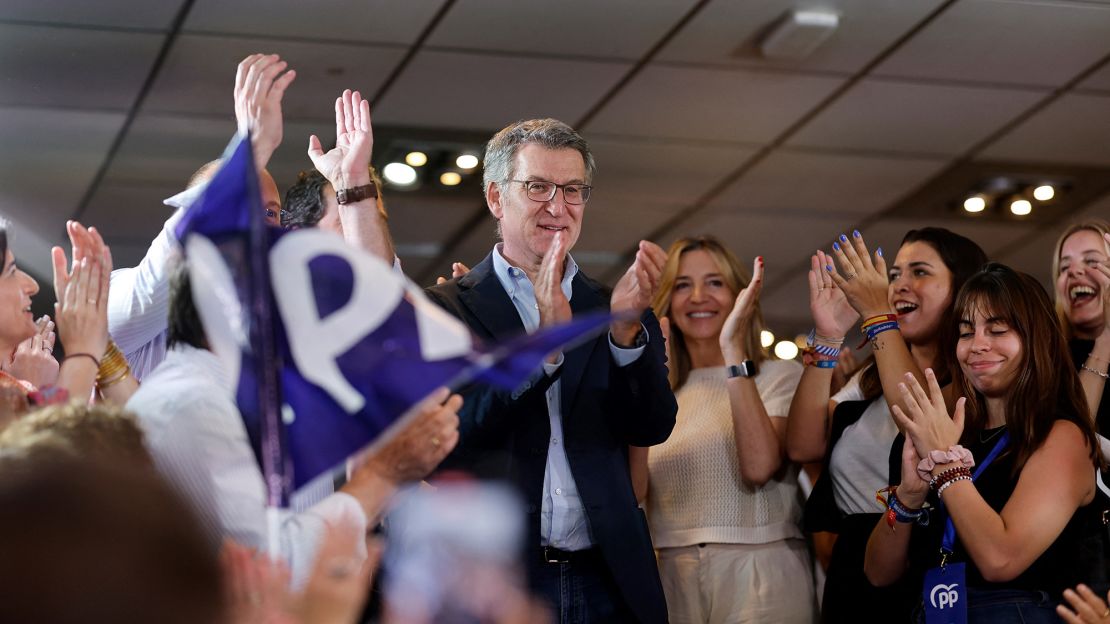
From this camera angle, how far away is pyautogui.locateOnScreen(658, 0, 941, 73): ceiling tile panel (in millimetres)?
4273

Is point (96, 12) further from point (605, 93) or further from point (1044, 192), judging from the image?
point (1044, 192)

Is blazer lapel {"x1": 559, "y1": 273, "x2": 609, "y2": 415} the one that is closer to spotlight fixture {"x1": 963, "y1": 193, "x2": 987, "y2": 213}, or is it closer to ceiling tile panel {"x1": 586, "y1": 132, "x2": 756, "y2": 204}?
ceiling tile panel {"x1": 586, "y1": 132, "x2": 756, "y2": 204}

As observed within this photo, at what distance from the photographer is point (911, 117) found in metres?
5.11

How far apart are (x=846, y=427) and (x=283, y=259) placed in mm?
1904

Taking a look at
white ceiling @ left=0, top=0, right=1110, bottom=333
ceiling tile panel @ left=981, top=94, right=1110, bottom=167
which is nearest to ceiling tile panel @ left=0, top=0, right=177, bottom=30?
white ceiling @ left=0, top=0, right=1110, bottom=333

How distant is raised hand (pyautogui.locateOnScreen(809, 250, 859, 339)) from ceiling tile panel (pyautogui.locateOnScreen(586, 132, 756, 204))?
205 cm

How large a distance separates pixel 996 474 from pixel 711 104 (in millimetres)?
2495

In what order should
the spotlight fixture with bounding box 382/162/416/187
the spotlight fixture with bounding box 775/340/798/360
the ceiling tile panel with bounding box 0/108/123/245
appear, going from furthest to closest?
the spotlight fixture with bounding box 775/340/798/360, the spotlight fixture with bounding box 382/162/416/187, the ceiling tile panel with bounding box 0/108/123/245

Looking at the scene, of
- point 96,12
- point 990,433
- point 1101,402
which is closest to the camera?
point 990,433

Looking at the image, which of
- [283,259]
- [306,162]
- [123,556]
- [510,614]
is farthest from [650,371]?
[306,162]

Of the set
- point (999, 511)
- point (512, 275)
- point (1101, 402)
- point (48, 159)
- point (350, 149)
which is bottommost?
point (999, 511)

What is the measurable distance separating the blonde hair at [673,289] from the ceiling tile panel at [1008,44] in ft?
4.39

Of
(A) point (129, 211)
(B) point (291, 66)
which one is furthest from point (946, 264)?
(A) point (129, 211)

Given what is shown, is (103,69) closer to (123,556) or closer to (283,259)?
(283,259)
